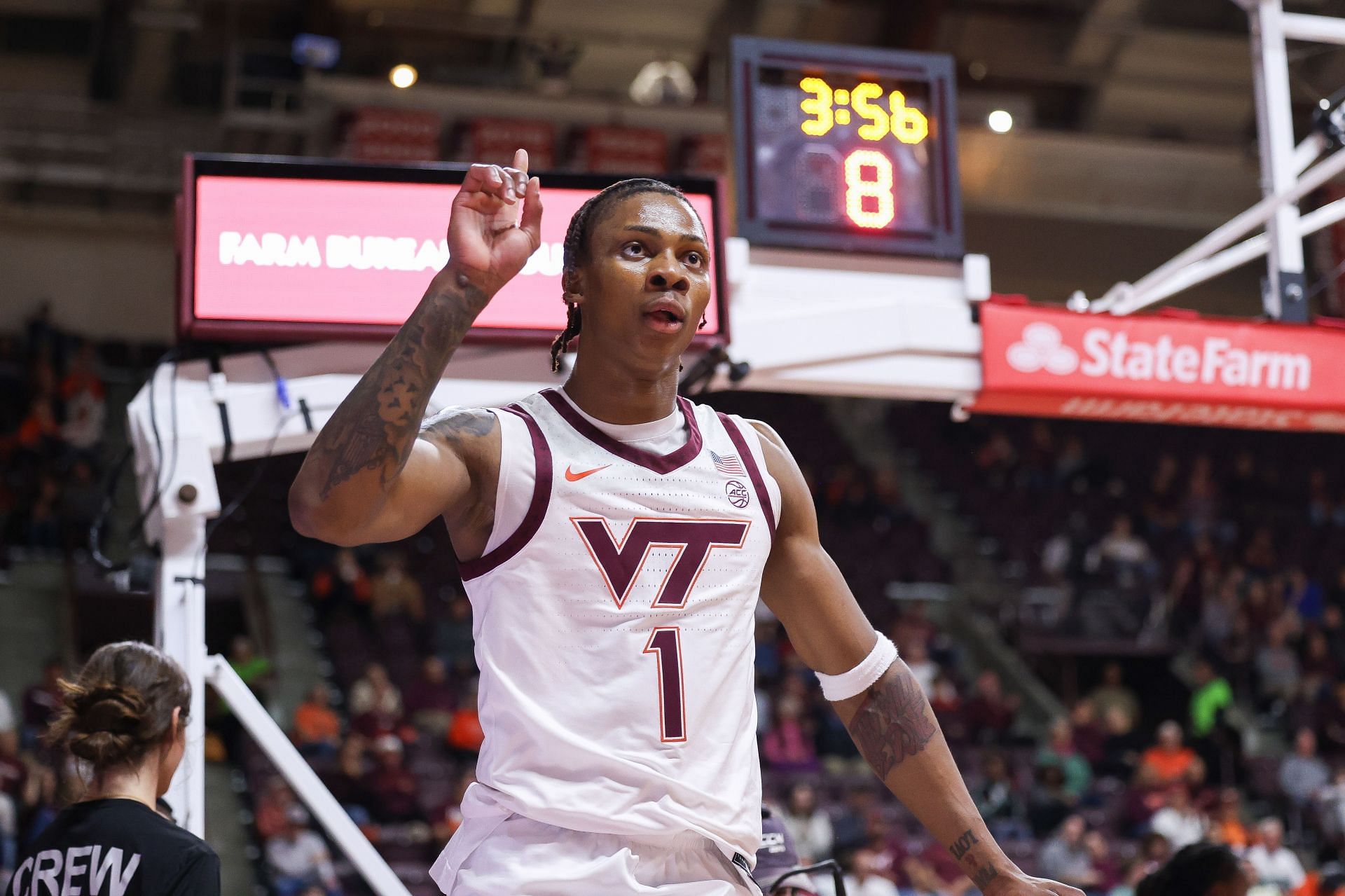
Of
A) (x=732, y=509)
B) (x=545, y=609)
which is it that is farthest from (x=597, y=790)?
(x=732, y=509)

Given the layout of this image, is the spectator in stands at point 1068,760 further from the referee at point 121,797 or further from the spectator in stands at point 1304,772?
the referee at point 121,797

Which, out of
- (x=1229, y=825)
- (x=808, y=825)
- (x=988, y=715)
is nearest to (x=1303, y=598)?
(x=988, y=715)

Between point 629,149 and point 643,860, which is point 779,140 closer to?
point 643,860

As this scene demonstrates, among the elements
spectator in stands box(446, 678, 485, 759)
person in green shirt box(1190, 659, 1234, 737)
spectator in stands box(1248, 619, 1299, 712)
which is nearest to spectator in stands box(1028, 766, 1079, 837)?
person in green shirt box(1190, 659, 1234, 737)

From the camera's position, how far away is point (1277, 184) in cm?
693

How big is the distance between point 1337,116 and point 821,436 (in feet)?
40.5

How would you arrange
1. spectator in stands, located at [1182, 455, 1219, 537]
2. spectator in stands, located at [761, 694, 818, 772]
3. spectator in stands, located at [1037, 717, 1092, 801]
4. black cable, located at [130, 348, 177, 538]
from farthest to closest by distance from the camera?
spectator in stands, located at [1182, 455, 1219, 537] → spectator in stands, located at [1037, 717, 1092, 801] → spectator in stands, located at [761, 694, 818, 772] → black cable, located at [130, 348, 177, 538]

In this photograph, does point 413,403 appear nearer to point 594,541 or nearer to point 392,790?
point 594,541

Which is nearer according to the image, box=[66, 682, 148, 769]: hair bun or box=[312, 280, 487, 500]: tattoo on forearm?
box=[312, 280, 487, 500]: tattoo on forearm

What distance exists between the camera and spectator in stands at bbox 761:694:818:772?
1282 centimetres

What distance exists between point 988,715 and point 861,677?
11.9 meters

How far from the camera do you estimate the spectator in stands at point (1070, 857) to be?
11695mm

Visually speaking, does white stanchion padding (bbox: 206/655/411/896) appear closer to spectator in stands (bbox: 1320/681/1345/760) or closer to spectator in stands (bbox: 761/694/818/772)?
spectator in stands (bbox: 761/694/818/772)

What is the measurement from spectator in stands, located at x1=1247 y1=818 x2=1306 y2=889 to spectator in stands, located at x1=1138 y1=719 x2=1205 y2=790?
95cm
